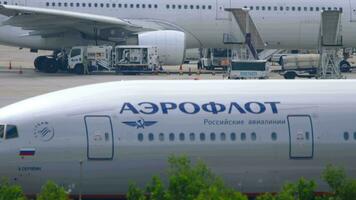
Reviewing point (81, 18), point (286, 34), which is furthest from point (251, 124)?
point (286, 34)

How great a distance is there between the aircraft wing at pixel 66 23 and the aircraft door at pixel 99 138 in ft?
99.5

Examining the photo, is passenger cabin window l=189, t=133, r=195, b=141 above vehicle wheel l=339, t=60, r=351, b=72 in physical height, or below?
above

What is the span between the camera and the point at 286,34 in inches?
1951

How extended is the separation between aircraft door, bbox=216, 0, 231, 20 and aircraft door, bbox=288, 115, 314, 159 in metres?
33.5

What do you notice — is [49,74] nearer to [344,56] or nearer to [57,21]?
[57,21]

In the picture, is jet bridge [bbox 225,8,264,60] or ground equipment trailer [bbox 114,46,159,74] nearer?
jet bridge [bbox 225,8,264,60]

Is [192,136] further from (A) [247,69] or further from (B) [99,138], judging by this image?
(A) [247,69]

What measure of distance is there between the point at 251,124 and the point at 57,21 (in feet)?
105

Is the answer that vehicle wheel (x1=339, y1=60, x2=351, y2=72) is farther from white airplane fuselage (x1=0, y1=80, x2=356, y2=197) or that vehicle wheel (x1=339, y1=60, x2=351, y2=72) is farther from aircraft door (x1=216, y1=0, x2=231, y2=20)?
white airplane fuselage (x1=0, y1=80, x2=356, y2=197)

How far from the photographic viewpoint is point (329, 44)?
42.4 meters

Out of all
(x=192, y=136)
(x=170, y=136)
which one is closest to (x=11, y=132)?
(x=170, y=136)

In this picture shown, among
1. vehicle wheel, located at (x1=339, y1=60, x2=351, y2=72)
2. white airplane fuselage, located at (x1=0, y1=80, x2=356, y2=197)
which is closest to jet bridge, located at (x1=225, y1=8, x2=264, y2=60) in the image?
vehicle wheel, located at (x1=339, y1=60, x2=351, y2=72)

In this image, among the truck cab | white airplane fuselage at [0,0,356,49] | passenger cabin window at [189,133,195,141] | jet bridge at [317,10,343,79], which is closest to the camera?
passenger cabin window at [189,133,195,141]

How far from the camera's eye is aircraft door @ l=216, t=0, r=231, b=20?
48.5m
